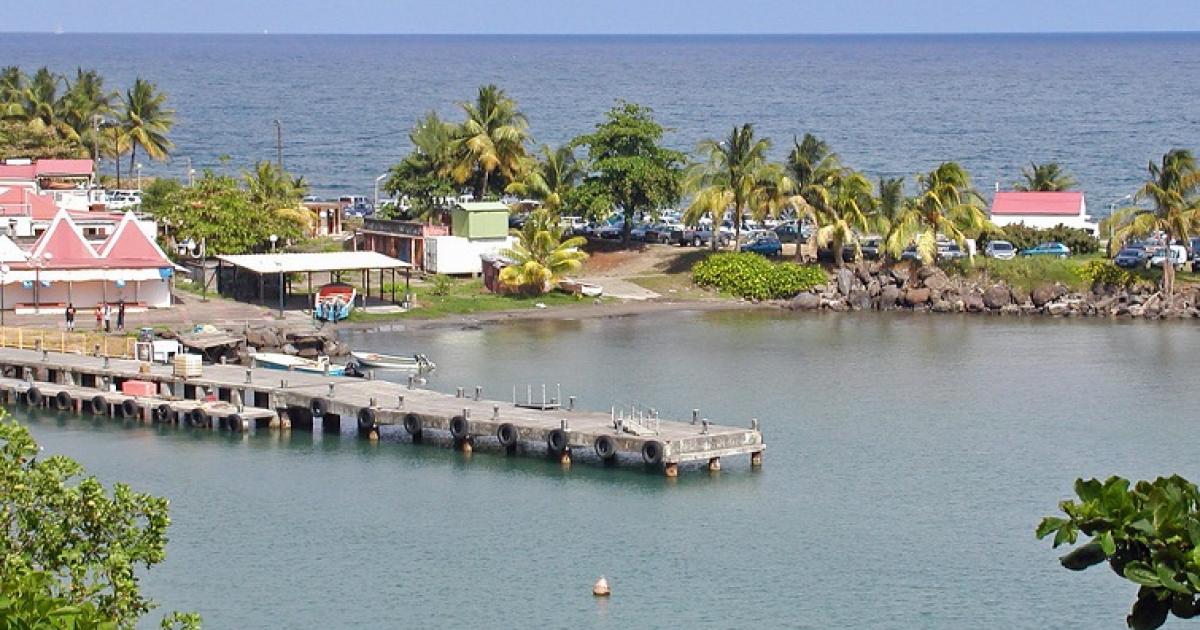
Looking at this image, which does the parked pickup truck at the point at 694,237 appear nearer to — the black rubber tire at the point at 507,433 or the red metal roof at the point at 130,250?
the red metal roof at the point at 130,250

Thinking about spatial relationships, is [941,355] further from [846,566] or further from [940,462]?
[846,566]

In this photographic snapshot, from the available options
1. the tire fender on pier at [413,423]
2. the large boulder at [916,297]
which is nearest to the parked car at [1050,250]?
the large boulder at [916,297]

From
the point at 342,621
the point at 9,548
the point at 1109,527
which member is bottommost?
the point at 342,621

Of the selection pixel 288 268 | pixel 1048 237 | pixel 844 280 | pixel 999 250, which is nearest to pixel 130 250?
pixel 288 268

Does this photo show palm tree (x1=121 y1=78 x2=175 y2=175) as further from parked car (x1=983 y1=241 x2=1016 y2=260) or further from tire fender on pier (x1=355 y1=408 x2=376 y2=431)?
tire fender on pier (x1=355 y1=408 x2=376 y2=431)

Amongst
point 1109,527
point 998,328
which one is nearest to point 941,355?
point 998,328
